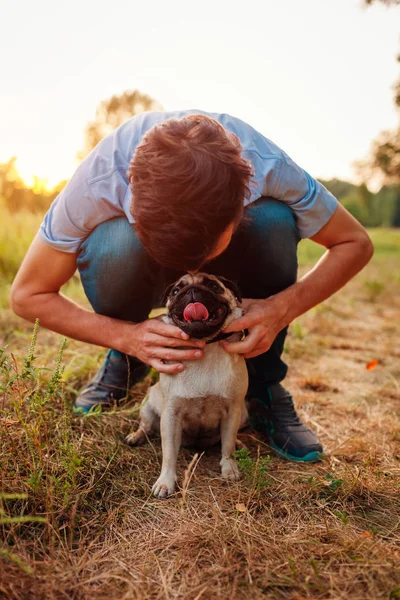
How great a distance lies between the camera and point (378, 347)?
4293mm

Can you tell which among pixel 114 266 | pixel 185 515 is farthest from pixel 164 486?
pixel 114 266

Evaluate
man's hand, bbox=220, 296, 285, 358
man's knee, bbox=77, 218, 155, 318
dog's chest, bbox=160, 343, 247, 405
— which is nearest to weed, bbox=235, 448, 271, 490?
dog's chest, bbox=160, 343, 247, 405

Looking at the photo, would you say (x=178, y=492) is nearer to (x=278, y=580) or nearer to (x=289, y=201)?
(x=278, y=580)

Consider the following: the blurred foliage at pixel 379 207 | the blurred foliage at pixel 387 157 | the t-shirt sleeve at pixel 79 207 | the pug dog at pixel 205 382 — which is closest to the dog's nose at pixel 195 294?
the pug dog at pixel 205 382

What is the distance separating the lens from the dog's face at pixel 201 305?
1.94 meters

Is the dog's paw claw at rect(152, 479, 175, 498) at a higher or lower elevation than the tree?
lower

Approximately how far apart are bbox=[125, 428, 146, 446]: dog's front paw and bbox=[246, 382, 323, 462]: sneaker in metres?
0.61

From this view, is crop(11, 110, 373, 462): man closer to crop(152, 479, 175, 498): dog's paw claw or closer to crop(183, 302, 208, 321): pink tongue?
crop(183, 302, 208, 321): pink tongue

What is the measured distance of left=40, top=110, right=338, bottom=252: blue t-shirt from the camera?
2.14 meters

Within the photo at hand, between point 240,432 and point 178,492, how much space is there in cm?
71

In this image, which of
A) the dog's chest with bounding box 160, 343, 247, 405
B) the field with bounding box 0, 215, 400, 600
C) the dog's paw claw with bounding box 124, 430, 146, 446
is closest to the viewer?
the field with bounding box 0, 215, 400, 600

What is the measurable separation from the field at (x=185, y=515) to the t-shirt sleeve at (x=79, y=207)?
62 centimetres

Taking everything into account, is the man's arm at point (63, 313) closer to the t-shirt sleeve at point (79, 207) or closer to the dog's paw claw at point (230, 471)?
the t-shirt sleeve at point (79, 207)

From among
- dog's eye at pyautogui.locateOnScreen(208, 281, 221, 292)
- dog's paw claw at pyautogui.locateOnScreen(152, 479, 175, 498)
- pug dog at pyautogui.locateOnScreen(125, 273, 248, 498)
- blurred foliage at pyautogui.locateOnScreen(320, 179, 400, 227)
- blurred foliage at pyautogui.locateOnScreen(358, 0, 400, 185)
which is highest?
blurred foliage at pyautogui.locateOnScreen(320, 179, 400, 227)
